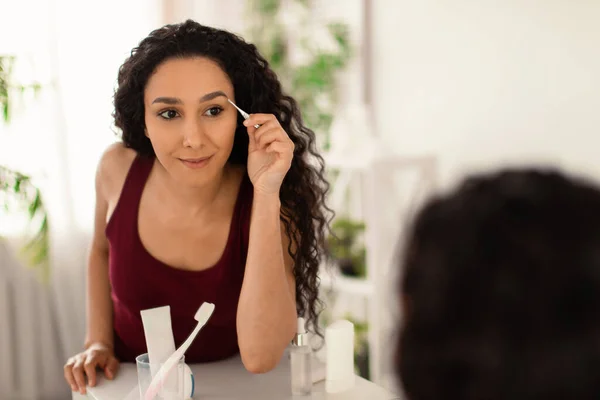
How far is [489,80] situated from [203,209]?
102 centimetres

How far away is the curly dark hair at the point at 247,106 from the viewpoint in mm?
1160

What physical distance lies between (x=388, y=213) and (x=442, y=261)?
171cm

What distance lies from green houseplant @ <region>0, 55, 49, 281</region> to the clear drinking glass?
0.70 m

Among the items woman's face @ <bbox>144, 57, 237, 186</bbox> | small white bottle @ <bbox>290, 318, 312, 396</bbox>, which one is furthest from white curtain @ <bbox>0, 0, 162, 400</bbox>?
small white bottle @ <bbox>290, 318, 312, 396</bbox>

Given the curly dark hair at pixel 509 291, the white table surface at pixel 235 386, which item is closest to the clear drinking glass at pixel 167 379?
the white table surface at pixel 235 386

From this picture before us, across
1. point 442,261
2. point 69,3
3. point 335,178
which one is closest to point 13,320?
point 69,3

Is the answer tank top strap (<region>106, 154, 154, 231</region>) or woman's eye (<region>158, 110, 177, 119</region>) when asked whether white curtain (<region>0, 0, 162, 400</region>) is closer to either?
tank top strap (<region>106, 154, 154, 231</region>)

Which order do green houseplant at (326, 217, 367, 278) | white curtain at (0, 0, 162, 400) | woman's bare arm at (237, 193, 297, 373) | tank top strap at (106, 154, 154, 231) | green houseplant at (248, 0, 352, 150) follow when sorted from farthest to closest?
green houseplant at (248, 0, 352, 150) → green houseplant at (326, 217, 367, 278) → white curtain at (0, 0, 162, 400) → tank top strap at (106, 154, 154, 231) → woman's bare arm at (237, 193, 297, 373)

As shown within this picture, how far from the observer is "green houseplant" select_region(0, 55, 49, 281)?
5.06 feet

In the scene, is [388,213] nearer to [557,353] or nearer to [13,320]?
[13,320]

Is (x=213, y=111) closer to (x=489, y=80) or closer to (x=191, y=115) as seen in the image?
(x=191, y=115)

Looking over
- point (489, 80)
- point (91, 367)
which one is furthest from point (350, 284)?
point (91, 367)

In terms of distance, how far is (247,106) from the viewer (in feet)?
4.03

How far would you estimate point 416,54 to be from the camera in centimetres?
214
